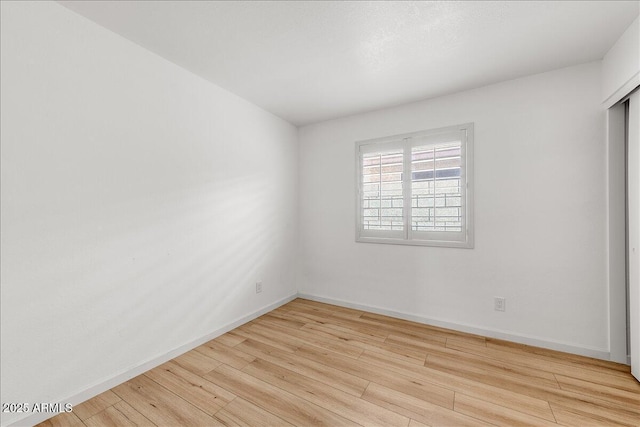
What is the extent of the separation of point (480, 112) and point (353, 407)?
2.84m

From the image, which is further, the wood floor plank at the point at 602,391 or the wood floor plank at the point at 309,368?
the wood floor plank at the point at 309,368

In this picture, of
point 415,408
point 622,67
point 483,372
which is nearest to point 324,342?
point 415,408

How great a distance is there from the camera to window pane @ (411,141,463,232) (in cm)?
281

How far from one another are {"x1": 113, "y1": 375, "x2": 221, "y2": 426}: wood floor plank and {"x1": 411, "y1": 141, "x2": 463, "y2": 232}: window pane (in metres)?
2.57

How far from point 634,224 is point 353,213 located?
2.40 m

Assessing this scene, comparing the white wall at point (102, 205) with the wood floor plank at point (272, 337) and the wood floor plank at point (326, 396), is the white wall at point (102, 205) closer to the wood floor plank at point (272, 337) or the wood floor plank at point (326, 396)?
the wood floor plank at point (272, 337)

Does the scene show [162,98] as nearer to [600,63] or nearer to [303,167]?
[303,167]

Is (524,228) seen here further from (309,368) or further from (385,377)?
(309,368)

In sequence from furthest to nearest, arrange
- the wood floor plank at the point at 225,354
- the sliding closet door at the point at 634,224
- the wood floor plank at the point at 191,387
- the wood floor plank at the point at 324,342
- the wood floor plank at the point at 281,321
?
the wood floor plank at the point at 281,321, the wood floor plank at the point at 324,342, the wood floor plank at the point at 225,354, the sliding closet door at the point at 634,224, the wood floor plank at the point at 191,387

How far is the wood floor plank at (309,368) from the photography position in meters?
1.91

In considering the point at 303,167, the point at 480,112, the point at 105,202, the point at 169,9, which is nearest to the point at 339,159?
the point at 303,167

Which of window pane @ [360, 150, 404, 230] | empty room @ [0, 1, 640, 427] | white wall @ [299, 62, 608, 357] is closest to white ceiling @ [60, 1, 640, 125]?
empty room @ [0, 1, 640, 427]

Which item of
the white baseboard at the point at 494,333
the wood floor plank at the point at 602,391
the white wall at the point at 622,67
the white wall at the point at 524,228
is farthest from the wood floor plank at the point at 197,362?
the white wall at the point at 622,67

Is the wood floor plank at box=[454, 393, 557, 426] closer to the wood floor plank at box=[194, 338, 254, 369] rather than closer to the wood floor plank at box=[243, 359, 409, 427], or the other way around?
the wood floor plank at box=[243, 359, 409, 427]
